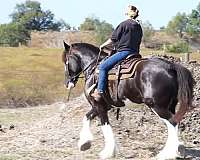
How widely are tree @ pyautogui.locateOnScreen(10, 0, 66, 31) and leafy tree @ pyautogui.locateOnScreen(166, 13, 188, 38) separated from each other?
2014 centimetres

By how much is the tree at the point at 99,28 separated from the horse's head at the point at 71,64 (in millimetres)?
54250

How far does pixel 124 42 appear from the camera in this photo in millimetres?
9789

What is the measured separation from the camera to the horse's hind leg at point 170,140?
9148 mm

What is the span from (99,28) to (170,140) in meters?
67.5

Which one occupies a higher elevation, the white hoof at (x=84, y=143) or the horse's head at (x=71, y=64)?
the horse's head at (x=71, y=64)

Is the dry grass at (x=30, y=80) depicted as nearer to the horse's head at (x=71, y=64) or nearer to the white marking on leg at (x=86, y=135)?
the horse's head at (x=71, y=64)

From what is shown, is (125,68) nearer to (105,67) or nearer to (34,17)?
(105,67)

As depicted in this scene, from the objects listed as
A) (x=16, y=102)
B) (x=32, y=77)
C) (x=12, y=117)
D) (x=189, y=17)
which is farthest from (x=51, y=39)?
(x=12, y=117)

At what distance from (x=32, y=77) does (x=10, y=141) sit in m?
18.4

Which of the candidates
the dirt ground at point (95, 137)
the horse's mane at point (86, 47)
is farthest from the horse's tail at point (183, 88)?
the horse's mane at point (86, 47)

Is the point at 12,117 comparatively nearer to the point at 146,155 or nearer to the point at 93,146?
the point at 93,146

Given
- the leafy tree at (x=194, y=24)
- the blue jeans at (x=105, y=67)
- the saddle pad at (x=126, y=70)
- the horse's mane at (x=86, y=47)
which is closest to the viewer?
the saddle pad at (x=126, y=70)

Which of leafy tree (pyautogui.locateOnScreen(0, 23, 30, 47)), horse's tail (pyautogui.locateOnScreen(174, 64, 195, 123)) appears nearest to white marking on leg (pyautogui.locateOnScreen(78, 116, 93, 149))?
horse's tail (pyautogui.locateOnScreen(174, 64, 195, 123))

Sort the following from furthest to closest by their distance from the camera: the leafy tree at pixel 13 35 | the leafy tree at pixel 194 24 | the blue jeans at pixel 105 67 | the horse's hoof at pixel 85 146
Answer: the leafy tree at pixel 194 24, the leafy tree at pixel 13 35, the horse's hoof at pixel 85 146, the blue jeans at pixel 105 67
